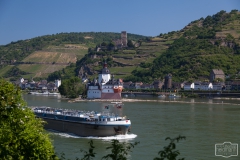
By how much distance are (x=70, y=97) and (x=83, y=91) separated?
2.88 m

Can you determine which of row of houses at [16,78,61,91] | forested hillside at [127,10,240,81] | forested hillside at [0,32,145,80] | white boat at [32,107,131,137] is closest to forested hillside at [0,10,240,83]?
forested hillside at [127,10,240,81]

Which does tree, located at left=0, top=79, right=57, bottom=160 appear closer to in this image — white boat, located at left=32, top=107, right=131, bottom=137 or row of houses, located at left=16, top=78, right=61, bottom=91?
white boat, located at left=32, top=107, right=131, bottom=137

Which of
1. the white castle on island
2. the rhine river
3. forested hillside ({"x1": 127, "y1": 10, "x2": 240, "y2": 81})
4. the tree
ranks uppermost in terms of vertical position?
forested hillside ({"x1": 127, "y1": 10, "x2": 240, "y2": 81})

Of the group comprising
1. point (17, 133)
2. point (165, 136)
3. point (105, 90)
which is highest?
point (105, 90)

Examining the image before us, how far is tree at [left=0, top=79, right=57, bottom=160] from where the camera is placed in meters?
9.45

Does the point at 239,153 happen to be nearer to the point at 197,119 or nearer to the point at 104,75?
the point at 197,119

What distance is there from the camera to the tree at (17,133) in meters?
9.45

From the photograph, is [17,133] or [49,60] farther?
[49,60]

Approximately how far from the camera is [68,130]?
25531mm

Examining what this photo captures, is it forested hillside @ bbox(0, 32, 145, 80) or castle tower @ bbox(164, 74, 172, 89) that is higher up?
forested hillside @ bbox(0, 32, 145, 80)

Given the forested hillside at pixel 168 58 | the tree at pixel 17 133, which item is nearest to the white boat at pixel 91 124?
the tree at pixel 17 133

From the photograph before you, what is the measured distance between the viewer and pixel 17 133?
9.83 metres

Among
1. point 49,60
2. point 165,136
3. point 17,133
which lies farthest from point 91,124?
point 49,60

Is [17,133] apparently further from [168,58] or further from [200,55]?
[168,58]
